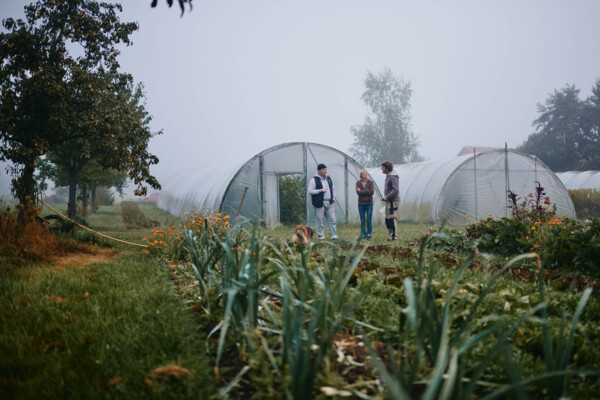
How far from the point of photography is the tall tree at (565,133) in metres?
37.6

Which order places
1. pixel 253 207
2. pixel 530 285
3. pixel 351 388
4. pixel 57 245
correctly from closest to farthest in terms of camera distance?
pixel 351 388, pixel 530 285, pixel 57 245, pixel 253 207

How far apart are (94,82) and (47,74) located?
0.96 meters

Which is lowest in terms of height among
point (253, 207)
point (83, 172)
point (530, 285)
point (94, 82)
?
point (530, 285)

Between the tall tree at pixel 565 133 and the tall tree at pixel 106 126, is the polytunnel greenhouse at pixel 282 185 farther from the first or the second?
the tall tree at pixel 565 133

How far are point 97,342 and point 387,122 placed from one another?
4232 cm

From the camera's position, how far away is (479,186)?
577 inches

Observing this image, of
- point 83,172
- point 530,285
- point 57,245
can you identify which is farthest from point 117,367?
point 83,172

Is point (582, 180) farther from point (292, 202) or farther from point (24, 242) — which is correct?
point (24, 242)

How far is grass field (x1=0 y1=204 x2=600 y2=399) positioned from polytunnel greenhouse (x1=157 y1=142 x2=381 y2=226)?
30.3ft

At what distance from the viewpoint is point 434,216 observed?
14.3 metres

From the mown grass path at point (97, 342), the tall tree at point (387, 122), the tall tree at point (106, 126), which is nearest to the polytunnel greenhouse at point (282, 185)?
the tall tree at point (106, 126)

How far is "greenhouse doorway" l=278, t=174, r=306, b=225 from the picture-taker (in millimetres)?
14922

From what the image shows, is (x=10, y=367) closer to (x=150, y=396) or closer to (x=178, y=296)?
(x=150, y=396)

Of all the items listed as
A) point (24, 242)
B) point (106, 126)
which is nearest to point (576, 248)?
point (24, 242)
